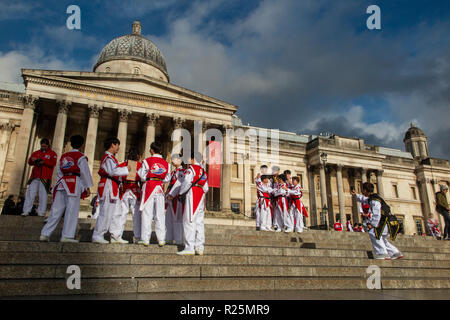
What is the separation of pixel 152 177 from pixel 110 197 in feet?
3.51

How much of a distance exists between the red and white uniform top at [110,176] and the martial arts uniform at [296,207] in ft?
→ 24.7

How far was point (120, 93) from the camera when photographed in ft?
80.8

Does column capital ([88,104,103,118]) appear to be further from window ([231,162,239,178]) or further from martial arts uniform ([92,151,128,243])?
martial arts uniform ([92,151,128,243])

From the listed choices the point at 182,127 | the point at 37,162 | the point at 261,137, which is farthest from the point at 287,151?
the point at 37,162

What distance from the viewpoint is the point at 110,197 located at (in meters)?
7.25

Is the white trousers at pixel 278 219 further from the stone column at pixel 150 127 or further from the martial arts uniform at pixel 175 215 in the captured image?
the stone column at pixel 150 127

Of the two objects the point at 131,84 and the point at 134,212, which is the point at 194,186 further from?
the point at 131,84

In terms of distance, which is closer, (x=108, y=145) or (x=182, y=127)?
(x=108, y=145)

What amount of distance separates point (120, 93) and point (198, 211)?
65.5ft

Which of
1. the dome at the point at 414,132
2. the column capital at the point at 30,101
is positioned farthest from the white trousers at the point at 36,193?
the dome at the point at 414,132

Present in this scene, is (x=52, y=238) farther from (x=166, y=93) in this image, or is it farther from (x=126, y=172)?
(x=166, y=93)

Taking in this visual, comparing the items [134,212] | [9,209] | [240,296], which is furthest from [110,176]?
[9,209]

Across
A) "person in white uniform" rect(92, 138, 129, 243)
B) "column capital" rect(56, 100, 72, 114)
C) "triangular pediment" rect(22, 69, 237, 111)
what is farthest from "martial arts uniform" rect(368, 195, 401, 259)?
"column capital" rect(56, 100, 72, 114)

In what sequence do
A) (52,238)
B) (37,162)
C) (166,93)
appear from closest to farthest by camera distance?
1. (52,238)
2. (37,162)
3. (166,93)
